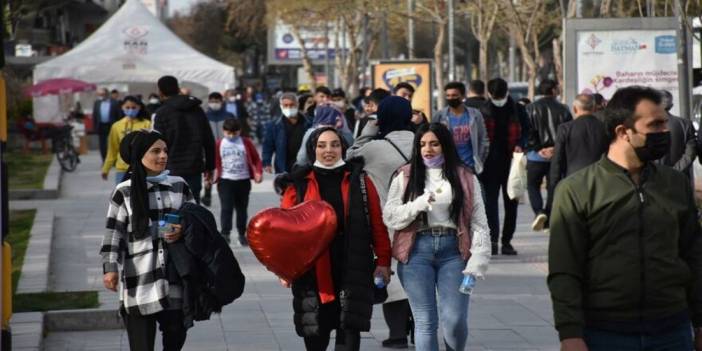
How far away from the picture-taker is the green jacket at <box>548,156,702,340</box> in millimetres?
5223

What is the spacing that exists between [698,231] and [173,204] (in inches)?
122

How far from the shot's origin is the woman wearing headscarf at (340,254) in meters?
7.77

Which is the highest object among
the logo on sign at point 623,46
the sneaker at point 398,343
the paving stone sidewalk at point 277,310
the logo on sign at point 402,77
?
the logo on sign at point 623,46

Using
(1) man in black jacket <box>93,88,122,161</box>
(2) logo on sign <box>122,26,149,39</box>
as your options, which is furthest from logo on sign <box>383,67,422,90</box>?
(2) logo on sign <box>122,26,149,39</box>

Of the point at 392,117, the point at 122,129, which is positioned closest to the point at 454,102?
the point at 122,129

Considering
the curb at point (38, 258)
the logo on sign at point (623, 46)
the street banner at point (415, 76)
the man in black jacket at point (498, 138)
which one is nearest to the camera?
the curb at point (38, 258)

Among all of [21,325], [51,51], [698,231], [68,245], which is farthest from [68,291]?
[51,51]

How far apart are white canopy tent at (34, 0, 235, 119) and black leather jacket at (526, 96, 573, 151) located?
72.8 feet

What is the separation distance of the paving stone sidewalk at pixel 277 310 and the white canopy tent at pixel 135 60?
1966 centimetres

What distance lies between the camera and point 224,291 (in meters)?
7.65

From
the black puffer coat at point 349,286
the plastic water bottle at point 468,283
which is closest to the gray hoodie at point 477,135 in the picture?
the black puffer coat at point 349,286

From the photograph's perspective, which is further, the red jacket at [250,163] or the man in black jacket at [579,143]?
the red jacket at [250,163]

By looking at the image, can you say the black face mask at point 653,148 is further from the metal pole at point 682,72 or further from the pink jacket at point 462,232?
the metal pole at point 682,72

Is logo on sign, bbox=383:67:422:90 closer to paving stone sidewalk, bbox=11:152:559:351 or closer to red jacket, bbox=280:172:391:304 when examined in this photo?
paving stone sidewalk, bbox=11:152:559:351
